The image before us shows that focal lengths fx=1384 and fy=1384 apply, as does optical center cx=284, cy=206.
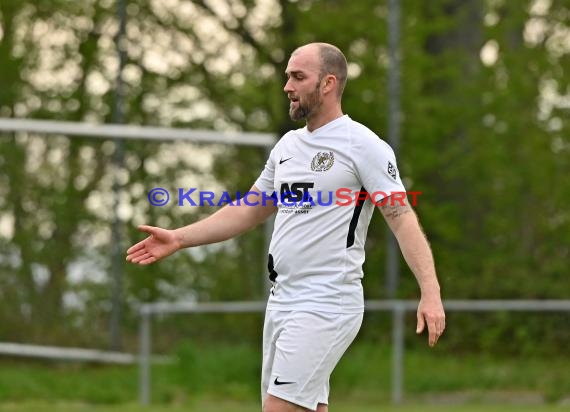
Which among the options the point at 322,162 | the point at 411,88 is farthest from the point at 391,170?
the point at 411,88

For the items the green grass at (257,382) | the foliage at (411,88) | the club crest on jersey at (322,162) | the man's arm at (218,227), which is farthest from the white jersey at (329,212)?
the foliage at (411,88)

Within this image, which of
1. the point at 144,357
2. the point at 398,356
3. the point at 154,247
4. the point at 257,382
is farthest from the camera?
the point at 398,356

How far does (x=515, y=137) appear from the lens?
16.7 meters

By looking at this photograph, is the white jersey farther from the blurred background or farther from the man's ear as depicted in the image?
the blurred background

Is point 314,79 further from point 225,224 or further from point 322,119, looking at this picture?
point 225,224

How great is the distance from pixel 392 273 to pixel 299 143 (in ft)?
30.8

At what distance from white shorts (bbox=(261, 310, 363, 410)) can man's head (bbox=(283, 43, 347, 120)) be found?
0.80m

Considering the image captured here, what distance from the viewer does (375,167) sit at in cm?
529

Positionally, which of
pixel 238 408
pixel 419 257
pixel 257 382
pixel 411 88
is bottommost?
pixel 238 408

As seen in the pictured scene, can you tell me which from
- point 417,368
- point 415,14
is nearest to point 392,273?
point 417,368

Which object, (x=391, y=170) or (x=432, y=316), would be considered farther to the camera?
(x=391, y=170)

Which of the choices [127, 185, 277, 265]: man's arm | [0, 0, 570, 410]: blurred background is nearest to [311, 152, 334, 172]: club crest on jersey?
[127, 185, 277, 265]: man's arm

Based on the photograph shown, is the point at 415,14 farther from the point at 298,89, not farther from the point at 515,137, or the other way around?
the point at 298,89

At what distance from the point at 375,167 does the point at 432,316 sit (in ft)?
2.01
